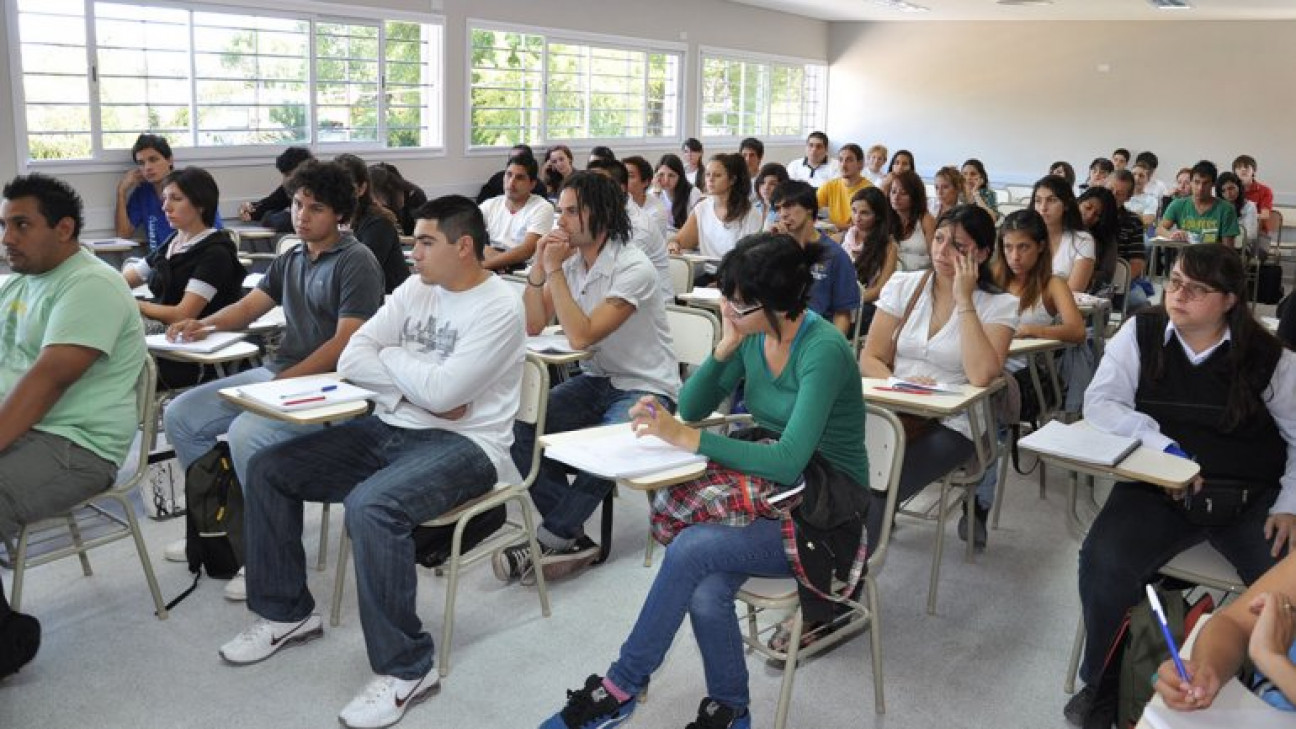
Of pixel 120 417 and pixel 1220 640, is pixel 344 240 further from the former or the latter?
pixel 1220 640

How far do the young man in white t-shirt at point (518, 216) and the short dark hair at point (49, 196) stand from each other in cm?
318

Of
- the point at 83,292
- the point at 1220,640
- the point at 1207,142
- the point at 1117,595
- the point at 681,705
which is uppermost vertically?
the point at 1207,142

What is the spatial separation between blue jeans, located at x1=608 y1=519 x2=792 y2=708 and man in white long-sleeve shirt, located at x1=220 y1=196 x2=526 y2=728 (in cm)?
63

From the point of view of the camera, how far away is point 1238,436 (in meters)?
2.67

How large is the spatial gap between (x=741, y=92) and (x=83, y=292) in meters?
12.0

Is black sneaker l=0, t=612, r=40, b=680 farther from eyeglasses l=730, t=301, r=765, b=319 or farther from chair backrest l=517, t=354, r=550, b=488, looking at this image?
eyeglasses l=730, t=301, r=765, b=319

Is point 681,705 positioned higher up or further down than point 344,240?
further down

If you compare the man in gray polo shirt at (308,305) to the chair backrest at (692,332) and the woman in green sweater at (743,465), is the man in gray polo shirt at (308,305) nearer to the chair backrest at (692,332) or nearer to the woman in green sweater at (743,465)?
the chair backrest at (692,332)

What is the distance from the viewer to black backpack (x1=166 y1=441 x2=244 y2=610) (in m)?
3.12

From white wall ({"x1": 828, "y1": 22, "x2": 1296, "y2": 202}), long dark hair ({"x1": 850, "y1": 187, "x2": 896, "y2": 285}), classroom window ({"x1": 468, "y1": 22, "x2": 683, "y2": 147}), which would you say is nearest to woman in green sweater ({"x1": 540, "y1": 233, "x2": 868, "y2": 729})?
long dark hair ({"x1": 850, "y1": 187, "x2": 896, "y2": 285})

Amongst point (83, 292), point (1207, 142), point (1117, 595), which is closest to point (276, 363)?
point (83, 292)

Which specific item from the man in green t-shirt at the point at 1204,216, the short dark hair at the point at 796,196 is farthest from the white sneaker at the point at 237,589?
the man in green t-shirt at the point at 1204,216

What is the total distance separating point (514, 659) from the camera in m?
2.88

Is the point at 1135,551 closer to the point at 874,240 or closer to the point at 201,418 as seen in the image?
the point at 201,418
